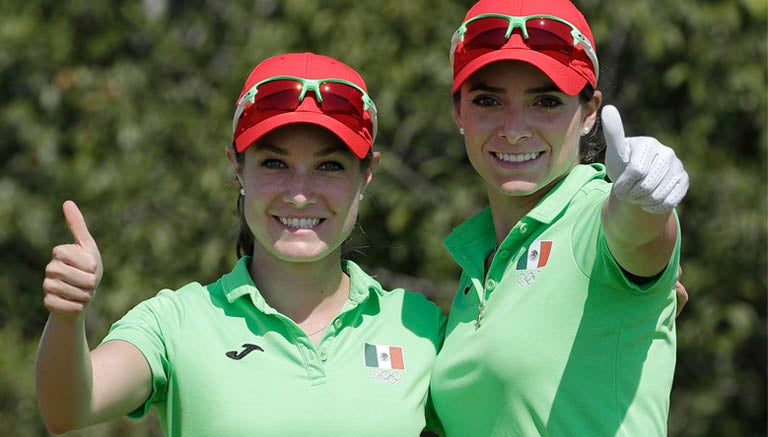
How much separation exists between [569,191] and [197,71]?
447 centimetres

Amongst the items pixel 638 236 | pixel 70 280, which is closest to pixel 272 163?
pixel 70 280

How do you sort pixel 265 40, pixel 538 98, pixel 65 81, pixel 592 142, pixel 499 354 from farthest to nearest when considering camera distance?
pixel 65 81
pixel 265 40
pixel 592 142
pixel 538 98
pixel 499 354

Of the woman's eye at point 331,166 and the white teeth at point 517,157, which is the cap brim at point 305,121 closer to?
the woman's eye at point 331,166

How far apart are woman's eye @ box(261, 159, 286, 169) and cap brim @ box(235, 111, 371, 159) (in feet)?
0.23

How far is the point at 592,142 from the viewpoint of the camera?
3.70 metres

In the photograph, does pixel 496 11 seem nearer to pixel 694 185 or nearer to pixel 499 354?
pixel 499 354

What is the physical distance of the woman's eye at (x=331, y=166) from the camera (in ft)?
Result: 11.1

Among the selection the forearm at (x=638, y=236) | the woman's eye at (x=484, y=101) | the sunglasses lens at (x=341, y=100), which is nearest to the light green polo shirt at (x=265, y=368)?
the sunglasses lens at (x=341, y=100)

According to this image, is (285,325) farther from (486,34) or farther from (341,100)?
(486,34)

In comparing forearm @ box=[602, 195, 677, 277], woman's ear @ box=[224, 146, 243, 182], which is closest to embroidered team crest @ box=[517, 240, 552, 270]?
forearm @ box=[602, 195, 677, 277]

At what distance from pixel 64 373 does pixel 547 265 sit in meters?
1.18

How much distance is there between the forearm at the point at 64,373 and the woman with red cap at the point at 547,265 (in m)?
0.94

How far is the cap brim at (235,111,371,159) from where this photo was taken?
328 centimetres

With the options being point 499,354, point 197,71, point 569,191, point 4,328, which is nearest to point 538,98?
point 569,191
